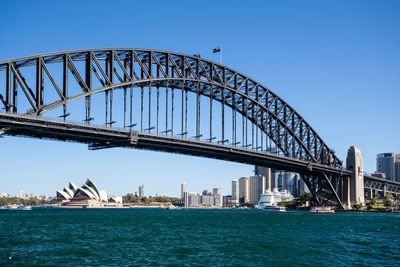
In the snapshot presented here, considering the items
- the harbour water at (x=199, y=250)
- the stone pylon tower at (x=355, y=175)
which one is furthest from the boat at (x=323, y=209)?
the harbour water at (x=199, y=250)

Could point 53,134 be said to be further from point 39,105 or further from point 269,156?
point 269,156

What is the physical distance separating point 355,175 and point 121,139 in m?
79.3

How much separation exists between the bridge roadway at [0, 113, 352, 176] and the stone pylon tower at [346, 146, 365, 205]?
29.7 m

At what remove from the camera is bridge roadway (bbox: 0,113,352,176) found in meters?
57.1

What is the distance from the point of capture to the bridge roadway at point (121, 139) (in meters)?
57.1

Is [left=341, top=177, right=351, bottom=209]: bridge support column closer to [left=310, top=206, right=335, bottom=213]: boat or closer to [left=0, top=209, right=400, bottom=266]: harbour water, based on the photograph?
[left=310, top=206, right=335, bottom=213]: boat

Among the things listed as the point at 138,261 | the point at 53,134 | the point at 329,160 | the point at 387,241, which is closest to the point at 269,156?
the point at 329,160

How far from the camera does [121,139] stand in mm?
70625

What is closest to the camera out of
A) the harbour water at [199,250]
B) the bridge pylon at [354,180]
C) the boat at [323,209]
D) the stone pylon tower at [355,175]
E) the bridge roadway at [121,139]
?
the harbour water at [199,250]

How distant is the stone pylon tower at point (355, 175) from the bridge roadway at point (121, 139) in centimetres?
2973

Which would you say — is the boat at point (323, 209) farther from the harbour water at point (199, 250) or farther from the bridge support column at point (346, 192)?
the harbour water at point (199, 250)

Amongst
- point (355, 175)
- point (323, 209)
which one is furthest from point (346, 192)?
point (323, 209)

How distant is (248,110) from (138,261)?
7783 cm

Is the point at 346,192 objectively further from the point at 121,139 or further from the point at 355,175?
the point at 121,139
